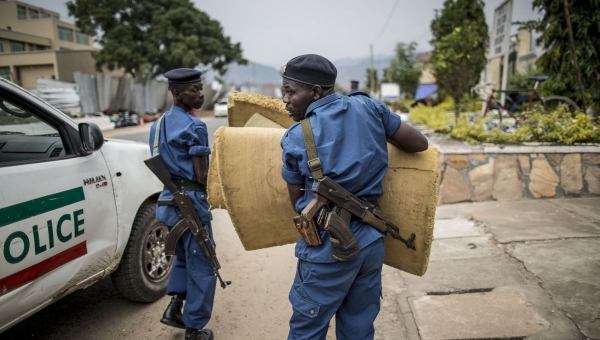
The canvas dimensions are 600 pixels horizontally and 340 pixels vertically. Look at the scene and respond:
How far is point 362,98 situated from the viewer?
6.17ft

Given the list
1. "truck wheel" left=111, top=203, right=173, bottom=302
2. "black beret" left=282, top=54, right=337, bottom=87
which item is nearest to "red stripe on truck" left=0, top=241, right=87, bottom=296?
"truck wheel" left=111, top=203, right=173, bottom=302

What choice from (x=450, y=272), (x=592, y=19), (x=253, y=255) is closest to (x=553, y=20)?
(x=592, y=19)

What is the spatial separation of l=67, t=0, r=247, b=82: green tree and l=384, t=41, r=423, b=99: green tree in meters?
15.2

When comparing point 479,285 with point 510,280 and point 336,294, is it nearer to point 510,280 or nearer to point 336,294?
point 510,280

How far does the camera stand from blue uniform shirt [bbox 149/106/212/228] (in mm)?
2461

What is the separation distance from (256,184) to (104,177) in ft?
4.16

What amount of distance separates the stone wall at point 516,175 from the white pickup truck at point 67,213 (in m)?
3.52

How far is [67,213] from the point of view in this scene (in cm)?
239

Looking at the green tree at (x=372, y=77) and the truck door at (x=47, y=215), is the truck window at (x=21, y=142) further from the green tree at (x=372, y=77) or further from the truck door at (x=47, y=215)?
the green tree at (x=372, y=77)

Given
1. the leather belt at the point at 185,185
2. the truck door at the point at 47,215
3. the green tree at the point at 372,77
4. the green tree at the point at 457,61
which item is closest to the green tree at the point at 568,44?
the green tree at the point at 457,61

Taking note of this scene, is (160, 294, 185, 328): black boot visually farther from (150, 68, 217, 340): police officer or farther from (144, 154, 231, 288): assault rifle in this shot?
(144, 154, 231, 288): assault rifle

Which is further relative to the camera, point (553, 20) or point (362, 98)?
point (553, 20)

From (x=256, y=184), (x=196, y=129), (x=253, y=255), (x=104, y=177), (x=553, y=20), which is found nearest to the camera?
(x=256, y=184)

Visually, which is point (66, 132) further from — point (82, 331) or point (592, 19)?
point (592, 19)
